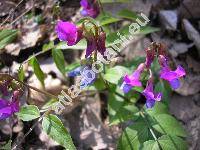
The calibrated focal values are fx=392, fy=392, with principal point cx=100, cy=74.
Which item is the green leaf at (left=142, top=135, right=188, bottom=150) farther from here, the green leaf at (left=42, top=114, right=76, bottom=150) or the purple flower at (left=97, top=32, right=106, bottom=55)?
the purple flower at (left=97, top=32, right=106, bottom=55)

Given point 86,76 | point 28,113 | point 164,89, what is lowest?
point 164,89

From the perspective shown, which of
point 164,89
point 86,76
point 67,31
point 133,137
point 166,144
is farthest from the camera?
point 164,89

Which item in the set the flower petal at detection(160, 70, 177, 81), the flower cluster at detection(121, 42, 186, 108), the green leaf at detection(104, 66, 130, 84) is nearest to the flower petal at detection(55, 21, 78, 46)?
the flower cluster at detection(121, 42, 186, 108)

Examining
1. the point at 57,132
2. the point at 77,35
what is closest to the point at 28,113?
the point at 57,132

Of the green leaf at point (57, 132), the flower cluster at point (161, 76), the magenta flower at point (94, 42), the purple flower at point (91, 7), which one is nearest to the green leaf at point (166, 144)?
the flower cluster at point (161, 76)

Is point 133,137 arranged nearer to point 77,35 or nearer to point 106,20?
point 77,35

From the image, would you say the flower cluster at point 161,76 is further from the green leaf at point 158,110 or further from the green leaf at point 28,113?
the green leaf at point 28,113

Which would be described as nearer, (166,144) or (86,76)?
(166,144)
